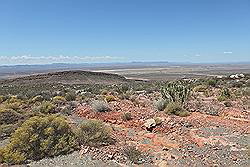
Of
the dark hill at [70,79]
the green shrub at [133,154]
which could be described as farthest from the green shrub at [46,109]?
the dark hill at [70,79]

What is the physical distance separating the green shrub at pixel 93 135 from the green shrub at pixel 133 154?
1401mm

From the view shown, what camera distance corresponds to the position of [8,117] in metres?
16.7

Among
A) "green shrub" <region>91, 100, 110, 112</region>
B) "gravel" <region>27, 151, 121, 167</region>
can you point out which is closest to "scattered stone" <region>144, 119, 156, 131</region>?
"green shrub" <region>91, 100, 110, 112</region>

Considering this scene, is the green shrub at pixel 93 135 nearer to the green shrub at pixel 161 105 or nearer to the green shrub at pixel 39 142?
the green shrub at pixel 39 142

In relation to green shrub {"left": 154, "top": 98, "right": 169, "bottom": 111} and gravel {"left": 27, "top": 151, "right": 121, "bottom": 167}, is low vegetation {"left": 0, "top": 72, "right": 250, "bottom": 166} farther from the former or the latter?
gravel {"left": 27, "top": 151, "right": 121, "bottom": 167}

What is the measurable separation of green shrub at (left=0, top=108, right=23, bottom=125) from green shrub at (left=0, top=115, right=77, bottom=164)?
5.63 m

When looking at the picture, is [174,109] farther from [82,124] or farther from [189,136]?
[82,124]

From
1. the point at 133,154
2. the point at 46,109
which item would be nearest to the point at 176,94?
the point at 46,109

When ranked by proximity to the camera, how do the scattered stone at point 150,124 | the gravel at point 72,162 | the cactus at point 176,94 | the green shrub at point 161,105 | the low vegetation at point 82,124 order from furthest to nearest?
the cactus at point 176,94 < the green shrub at point 161,105 < the scattered stone at point 150,124 < the low vegetation at point 82,124 < the gravel at point 72,162

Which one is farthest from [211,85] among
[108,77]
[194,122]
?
[108,77]

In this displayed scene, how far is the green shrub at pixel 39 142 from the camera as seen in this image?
34.3ft

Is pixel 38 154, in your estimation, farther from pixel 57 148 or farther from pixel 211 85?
pixel 211 85

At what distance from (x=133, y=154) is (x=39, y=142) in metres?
3.25

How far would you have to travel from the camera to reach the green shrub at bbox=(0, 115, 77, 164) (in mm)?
10461
